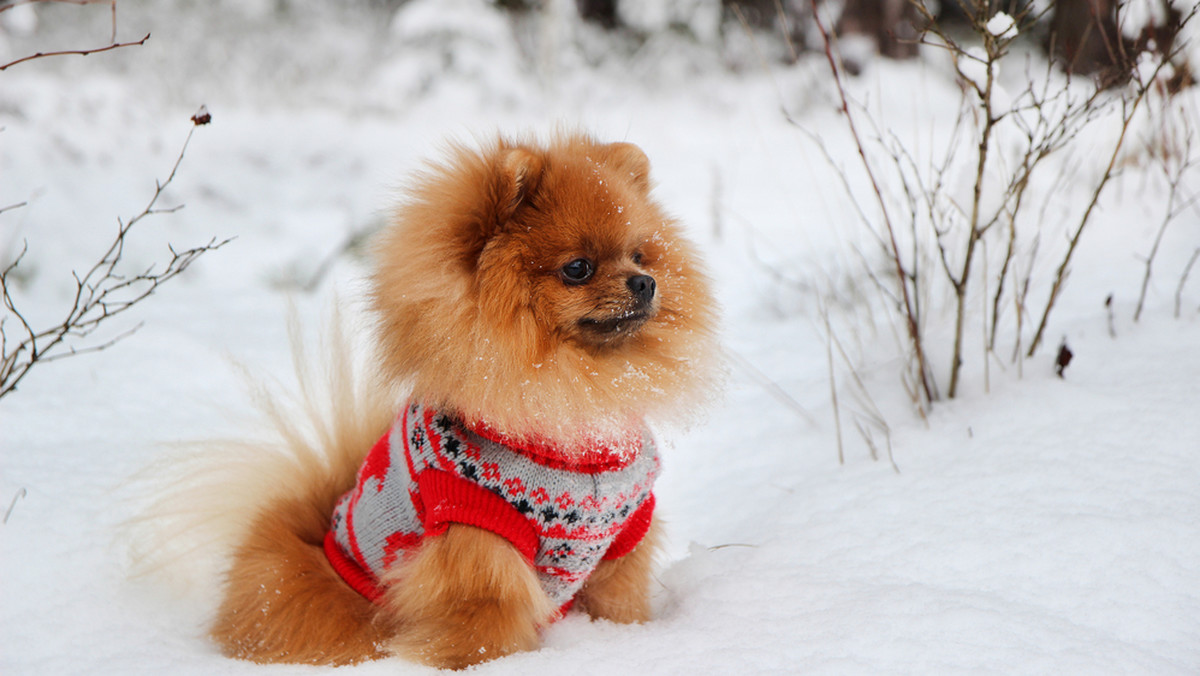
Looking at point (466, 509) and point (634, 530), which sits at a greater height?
point (466, 509)

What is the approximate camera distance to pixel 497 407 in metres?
1.70

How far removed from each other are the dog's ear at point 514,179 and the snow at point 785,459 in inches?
13.4

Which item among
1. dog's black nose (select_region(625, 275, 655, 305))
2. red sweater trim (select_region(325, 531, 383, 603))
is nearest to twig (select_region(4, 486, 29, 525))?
red sweater trim (select_region(325, 531, 383, 603))

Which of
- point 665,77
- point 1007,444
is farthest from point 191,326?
point 665,77

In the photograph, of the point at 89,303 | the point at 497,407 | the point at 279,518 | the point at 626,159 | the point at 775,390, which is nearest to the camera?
the point at 497,407

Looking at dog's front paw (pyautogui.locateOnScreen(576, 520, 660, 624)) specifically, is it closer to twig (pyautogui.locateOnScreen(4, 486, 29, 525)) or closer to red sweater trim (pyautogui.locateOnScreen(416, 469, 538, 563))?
red sweater trim (pyautogui.locateOnScreen(416, 469, 538, 563))

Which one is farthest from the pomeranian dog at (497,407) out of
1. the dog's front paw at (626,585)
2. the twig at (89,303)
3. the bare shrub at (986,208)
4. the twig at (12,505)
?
the bare shrub at (986,208)

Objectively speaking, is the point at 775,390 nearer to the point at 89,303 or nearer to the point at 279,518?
the point at 279,518

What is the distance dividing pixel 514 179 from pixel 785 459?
1.61 m

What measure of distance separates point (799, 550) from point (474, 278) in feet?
3.94

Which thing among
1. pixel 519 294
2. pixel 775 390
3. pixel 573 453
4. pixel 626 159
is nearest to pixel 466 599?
pixel 573 453

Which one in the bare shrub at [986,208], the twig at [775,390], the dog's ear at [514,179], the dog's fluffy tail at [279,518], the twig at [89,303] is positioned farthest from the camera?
the twig at [775,390]

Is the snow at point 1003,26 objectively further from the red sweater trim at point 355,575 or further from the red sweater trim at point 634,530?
the red sweater trim at point 355,575

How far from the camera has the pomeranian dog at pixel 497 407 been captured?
1.73 m
